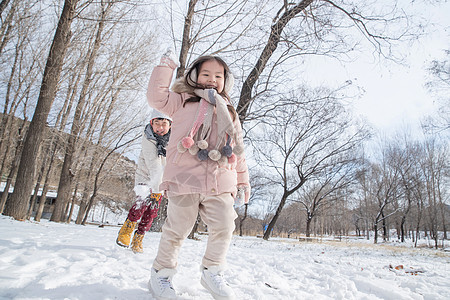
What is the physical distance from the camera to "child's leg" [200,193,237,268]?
157 cm

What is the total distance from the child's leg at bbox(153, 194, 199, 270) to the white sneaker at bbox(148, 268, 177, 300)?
4 centimetres

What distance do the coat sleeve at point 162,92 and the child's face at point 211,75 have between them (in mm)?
245

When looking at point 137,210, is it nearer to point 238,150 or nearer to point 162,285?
point 162,285

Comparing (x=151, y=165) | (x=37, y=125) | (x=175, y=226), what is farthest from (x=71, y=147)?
(x=175, y=226)

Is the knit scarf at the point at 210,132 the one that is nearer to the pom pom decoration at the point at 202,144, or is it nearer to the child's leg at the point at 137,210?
the pom pom decoration at the point at 202,144

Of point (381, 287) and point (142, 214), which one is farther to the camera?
point (142, 214)

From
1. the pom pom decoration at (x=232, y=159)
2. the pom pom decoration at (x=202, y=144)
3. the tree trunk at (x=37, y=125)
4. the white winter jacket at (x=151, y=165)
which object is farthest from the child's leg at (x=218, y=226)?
the tree trunk at (x=37, y=125)

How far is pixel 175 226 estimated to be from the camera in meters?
1.61

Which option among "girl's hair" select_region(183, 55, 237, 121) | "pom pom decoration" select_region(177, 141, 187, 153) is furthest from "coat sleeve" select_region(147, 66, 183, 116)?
"pom pom decoration" select_region(177, 141, 187, 153)

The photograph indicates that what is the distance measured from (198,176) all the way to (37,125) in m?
6.02

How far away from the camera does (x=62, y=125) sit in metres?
11.3

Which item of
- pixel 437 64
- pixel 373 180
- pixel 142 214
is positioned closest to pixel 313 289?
pixel 142 214

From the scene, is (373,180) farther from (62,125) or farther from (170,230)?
(170,230)

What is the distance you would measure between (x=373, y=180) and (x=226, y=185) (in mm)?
29703
